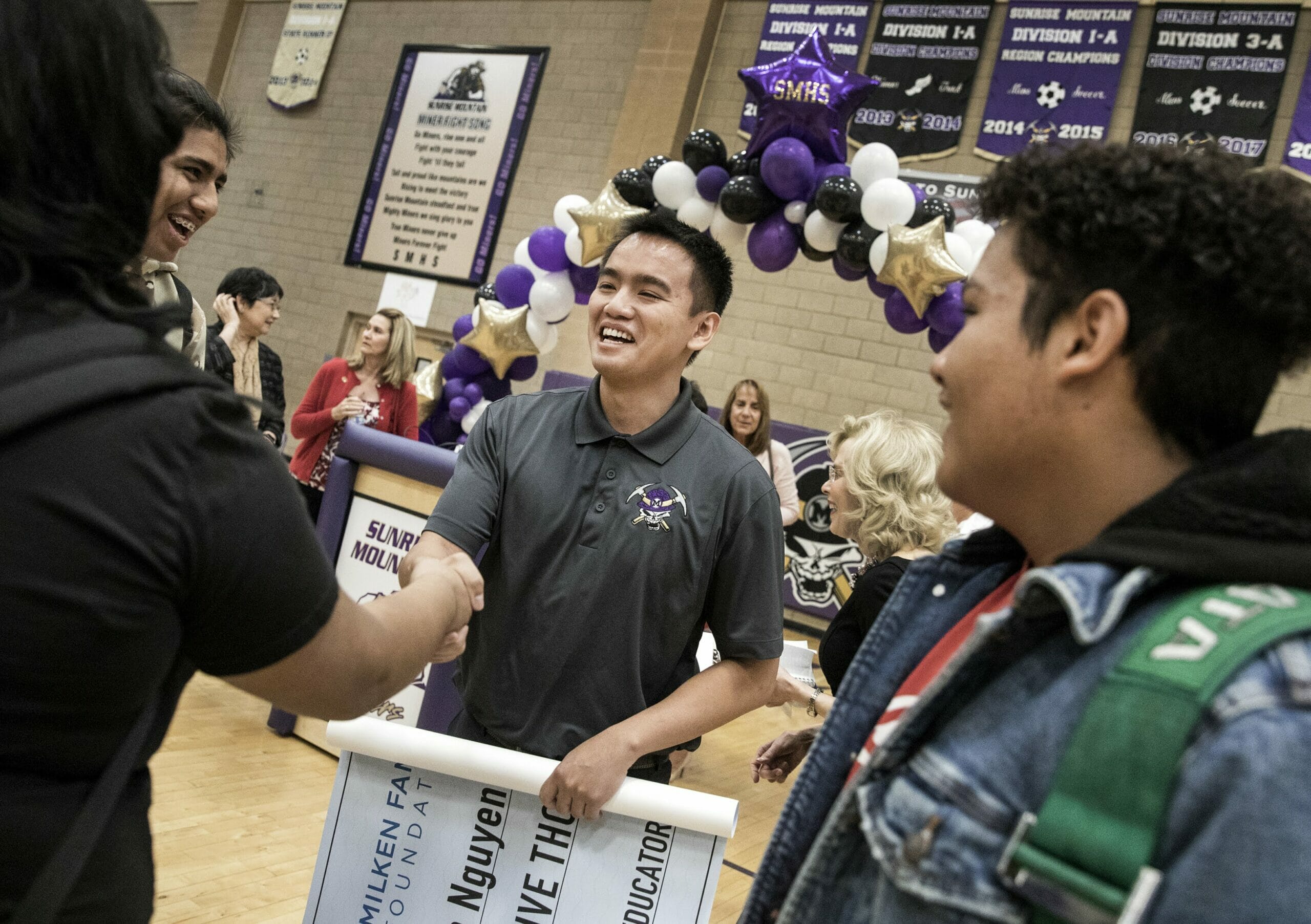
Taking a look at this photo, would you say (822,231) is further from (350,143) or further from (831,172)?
(350,143)

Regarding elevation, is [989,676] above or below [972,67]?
below

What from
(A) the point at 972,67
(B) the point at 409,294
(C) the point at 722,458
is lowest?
(C) the point at 722,458

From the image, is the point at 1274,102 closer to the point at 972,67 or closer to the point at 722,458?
the point at 972,67

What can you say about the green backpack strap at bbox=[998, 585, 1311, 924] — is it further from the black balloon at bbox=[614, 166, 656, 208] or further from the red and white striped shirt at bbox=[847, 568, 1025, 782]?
→ the black balloon at bbox=[614, 166, 656, 208]

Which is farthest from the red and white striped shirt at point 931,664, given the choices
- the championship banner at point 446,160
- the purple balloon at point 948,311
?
the championship banner at point 446,160

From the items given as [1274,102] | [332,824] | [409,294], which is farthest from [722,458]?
[409,294]

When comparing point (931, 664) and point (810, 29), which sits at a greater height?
point (810, 29)

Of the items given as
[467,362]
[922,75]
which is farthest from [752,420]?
[922,75]

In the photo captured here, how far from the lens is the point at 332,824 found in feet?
5.20

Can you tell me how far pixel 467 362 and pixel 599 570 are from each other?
12.3ft

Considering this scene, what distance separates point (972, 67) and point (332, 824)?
7.53 metres

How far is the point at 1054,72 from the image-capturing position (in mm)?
7160

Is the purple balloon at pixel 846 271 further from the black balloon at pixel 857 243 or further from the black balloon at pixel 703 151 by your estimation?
the black balloon at pixel 703 151

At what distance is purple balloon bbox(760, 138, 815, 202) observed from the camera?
431 centimetres
